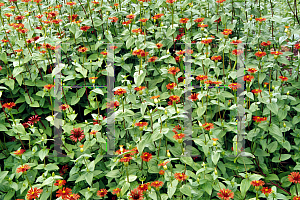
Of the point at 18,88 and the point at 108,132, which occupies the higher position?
the point at 18,88

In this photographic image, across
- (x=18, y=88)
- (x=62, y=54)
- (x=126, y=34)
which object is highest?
(x=126, y=34)

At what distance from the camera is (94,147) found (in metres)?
1.98

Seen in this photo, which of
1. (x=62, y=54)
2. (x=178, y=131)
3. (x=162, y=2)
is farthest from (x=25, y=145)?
(x=162, y=2)

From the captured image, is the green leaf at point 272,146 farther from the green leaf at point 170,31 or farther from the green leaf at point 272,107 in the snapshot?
the green leaf at point 170,31

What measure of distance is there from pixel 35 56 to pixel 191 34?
1317 mm

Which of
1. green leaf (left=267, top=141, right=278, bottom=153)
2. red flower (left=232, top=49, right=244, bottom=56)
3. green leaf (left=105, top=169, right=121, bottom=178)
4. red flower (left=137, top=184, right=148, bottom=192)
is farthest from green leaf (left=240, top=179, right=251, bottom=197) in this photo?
red flower (left=232, top=49, right=244, bottom=56)

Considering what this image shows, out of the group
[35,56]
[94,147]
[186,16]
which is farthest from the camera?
[186,16]

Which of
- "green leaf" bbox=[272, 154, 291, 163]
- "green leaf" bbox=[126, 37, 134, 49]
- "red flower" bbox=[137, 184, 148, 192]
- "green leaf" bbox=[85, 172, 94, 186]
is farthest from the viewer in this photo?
"green leaf" bbox=[126, 37, 134, 49]

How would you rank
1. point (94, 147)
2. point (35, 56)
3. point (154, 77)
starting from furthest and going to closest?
point (154, 77) → point (35, 56) → point (94, 147)

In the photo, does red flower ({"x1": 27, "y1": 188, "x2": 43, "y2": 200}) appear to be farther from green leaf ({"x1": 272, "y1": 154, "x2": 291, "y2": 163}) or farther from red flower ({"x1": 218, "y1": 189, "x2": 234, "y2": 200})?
green leaf ({"x1": 272, "y1": 154, "x2": 291, "y2": 163})

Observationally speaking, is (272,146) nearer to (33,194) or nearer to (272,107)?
(272,107)

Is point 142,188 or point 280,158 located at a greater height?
point 142,188

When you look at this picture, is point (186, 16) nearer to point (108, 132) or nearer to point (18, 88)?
point (108, 132)

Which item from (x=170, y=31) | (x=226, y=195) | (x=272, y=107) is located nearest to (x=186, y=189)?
(x=226, y=195)
